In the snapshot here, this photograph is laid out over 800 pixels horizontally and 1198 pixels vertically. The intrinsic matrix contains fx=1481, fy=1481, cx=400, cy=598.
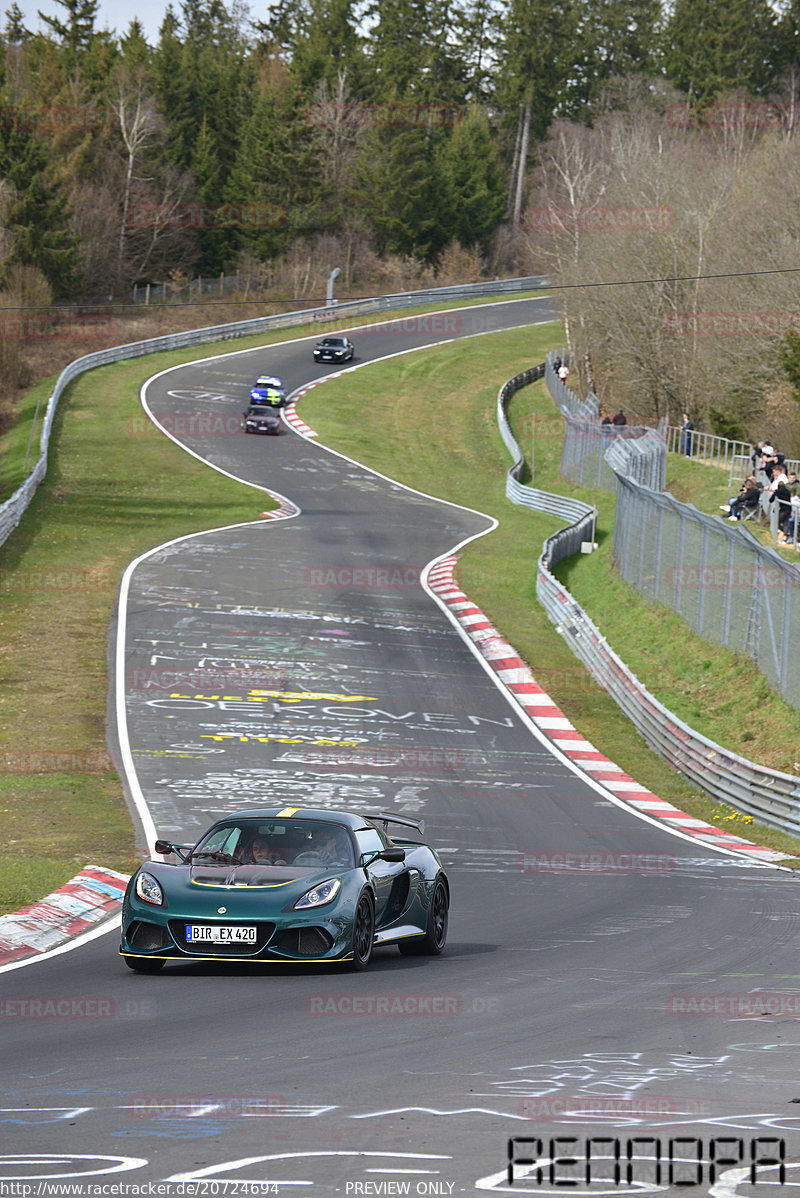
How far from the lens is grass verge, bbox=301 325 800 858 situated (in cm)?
2634

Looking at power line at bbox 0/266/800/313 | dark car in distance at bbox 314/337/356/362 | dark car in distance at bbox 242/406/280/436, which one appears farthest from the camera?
dark car in distance at bbox 314/337/356/362

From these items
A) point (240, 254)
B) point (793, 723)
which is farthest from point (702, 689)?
point (240, 254)

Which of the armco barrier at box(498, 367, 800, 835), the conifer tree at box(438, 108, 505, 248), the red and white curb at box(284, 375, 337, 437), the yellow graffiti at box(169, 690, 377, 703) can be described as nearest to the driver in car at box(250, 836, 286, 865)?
the armco barrier at box(498, 367, 800, 835)

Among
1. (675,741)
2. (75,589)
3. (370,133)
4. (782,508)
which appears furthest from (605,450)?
(370,133)

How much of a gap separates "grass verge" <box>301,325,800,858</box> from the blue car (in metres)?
1.56

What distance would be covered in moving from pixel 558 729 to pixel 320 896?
17432mm

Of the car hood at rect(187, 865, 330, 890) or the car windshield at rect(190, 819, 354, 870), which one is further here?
the car windshield at rect(190, 819, 354, 870)

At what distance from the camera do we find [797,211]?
54.5 m

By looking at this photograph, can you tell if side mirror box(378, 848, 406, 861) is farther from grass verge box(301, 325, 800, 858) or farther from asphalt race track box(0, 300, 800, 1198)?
grass verge box(301, 325, 800, 858)

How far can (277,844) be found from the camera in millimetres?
11758

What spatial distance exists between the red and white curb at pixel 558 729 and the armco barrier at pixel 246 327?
583 inches

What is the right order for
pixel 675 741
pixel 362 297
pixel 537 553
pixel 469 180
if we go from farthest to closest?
1. pixel 469 180
2. pixel 362 297
3. pixel 537 553
4. pixel 675 741

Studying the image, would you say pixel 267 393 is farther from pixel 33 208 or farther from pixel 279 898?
pixel 279 898

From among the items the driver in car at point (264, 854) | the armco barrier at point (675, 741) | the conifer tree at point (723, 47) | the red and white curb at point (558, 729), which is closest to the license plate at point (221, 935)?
the driver in car at point (264, 854)
